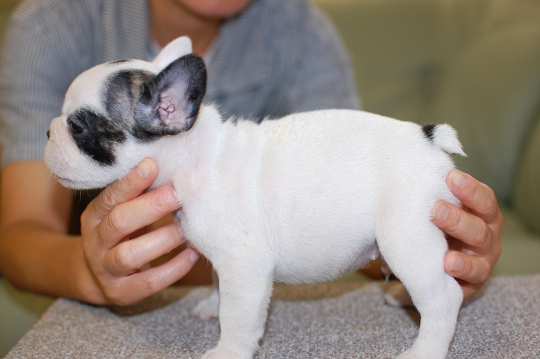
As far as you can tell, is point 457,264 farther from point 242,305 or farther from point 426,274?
point 242,305

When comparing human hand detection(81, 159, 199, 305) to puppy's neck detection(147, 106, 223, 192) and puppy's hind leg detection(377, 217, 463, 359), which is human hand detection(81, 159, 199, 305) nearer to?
puppy's neck detection(147, 106, 223, 192)

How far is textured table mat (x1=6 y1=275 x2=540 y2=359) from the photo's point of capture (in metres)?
1.12

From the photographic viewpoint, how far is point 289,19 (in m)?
2.17

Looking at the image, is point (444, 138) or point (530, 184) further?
point (530, 184)

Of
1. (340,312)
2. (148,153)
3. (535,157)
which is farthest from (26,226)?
(535,157)

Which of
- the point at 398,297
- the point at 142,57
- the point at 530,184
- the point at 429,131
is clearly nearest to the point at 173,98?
the point at 429,131

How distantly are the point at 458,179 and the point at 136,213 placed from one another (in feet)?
2.40

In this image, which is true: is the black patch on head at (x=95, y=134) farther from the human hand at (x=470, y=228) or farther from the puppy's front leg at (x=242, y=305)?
the human hand at (x=470, y=228)

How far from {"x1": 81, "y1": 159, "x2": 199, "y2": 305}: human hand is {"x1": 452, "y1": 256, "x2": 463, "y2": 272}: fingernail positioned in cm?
61

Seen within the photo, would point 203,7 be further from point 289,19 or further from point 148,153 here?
point 148,153

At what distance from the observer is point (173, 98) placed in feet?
3.21

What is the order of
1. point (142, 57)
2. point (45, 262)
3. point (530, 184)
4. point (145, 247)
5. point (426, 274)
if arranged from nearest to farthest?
point (426, 274) < point (145, 247) < point (45, 262) < point (142, 57) < point (530, 184)

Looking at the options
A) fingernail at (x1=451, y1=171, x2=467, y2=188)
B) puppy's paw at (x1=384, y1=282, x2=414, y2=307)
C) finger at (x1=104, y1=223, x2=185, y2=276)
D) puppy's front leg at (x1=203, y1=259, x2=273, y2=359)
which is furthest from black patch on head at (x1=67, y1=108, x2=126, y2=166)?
puppy's paw at (x1=384, y1=282, x2=414, y2=307)

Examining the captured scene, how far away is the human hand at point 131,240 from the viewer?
3.49 ft
